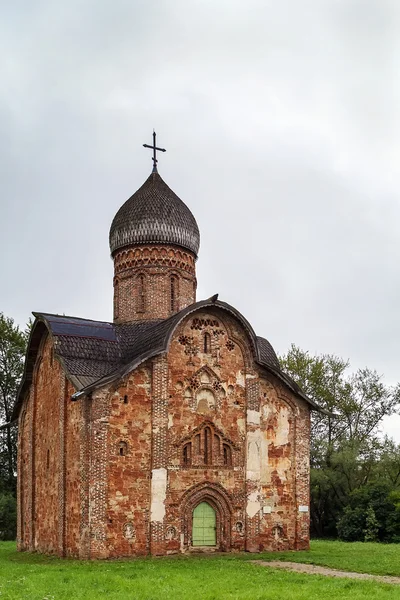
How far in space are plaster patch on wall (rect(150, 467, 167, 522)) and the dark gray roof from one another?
9.46 feet

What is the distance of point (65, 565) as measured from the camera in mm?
18594

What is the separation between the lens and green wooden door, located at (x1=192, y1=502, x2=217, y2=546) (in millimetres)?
21156

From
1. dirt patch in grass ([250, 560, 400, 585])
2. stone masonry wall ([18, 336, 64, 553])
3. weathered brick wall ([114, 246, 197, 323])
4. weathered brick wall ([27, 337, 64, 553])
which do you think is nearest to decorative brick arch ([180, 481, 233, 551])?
dirt patch in grass ([250, 560, 400, 585])

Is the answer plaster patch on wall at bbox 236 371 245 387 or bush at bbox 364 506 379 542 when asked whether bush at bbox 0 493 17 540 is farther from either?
plaster patch on wall at bbox 236 371 245 387

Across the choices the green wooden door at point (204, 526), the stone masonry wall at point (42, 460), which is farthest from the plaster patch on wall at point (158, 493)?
the stone masonry wall at point (42, 460)

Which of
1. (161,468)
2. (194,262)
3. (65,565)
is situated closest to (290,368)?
(194,262)

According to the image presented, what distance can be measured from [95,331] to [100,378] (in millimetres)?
3231

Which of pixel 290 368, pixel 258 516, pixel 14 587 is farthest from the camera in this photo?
pixel 290 368

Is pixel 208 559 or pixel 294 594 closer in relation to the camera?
pixel 294 594

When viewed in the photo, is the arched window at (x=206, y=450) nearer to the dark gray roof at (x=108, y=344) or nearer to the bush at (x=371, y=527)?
the dark gray roof at (x=108, y=344)

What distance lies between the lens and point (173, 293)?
26.1m

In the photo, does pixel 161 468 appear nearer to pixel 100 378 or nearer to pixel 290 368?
pixel 100 378

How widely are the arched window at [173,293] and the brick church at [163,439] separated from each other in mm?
236

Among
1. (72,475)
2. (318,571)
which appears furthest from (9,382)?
(318,571)
